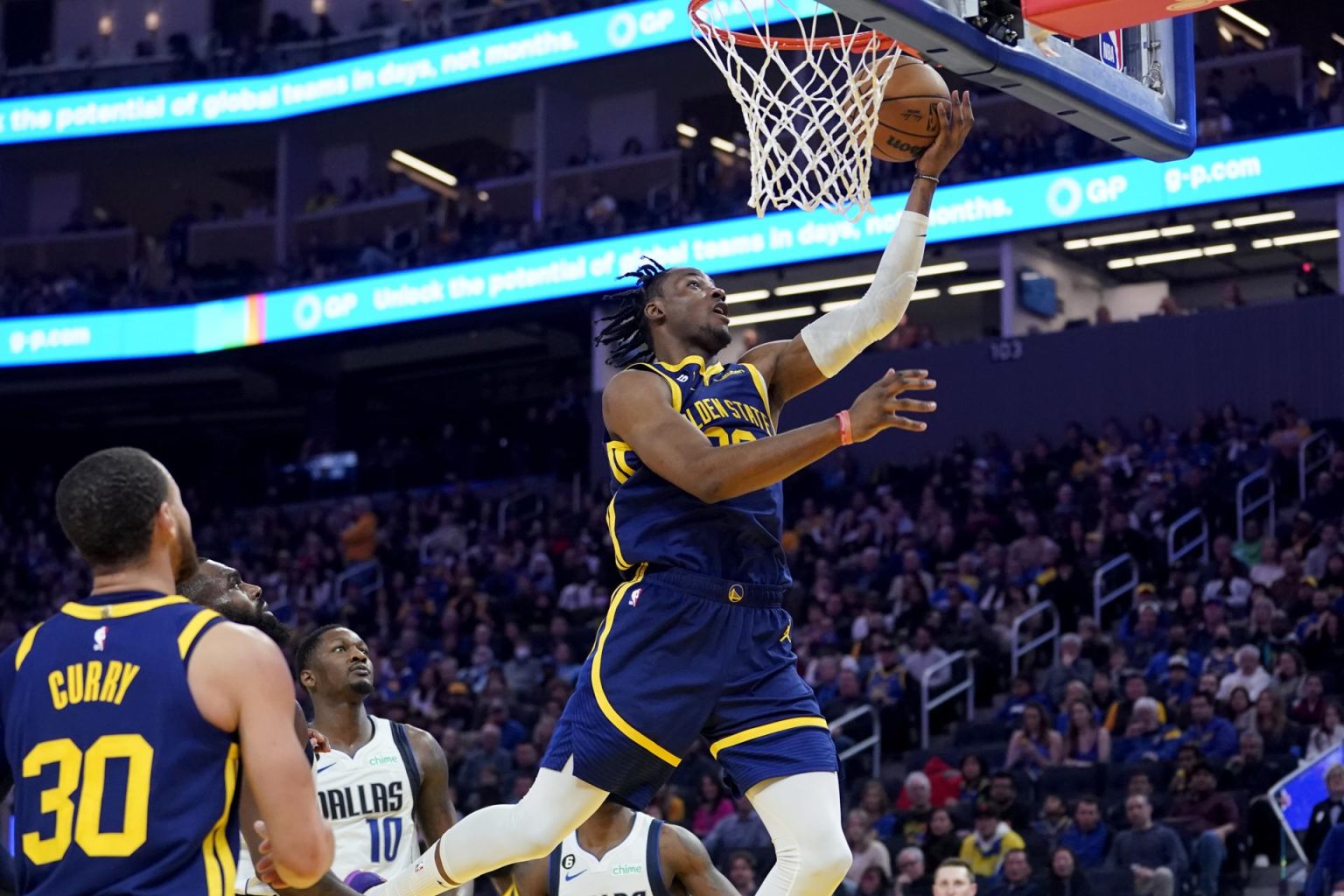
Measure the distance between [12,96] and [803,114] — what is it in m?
25.3

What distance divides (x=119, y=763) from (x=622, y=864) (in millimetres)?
4072

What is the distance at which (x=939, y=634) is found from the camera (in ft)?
51.6

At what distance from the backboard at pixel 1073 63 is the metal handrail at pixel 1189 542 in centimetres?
1028

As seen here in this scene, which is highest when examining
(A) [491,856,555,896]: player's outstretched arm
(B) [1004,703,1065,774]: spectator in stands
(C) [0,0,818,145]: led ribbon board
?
(C) [0,0,818,145]: led ribbon board

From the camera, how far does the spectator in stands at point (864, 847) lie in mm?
11602

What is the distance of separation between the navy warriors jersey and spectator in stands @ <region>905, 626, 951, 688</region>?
1194 centimetres

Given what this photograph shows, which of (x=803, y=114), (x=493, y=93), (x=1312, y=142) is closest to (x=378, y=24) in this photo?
(x=493, y=93)

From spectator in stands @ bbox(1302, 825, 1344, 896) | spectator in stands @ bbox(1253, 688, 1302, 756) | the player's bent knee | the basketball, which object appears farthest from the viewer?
spectator in stands @ bbox(1253, 688, 1302, 756)

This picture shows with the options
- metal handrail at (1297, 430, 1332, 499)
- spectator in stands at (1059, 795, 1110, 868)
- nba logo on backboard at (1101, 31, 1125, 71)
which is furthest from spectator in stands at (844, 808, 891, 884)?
metal handrail at (1297, 430, 1332, 499)

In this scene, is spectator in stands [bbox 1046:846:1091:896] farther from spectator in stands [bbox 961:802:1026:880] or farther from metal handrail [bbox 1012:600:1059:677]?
metal handrail [bbox 1012:600:1059:677]

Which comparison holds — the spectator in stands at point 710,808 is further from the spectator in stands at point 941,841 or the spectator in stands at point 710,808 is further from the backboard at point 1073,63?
Answer: the backboard at point 1073,63

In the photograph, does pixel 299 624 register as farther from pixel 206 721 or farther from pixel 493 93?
pixel 206 721

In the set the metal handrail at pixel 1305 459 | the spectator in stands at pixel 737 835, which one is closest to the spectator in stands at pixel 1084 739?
the spectator in stands at pixel 737 835

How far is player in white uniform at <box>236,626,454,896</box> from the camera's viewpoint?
6828 millimetres
